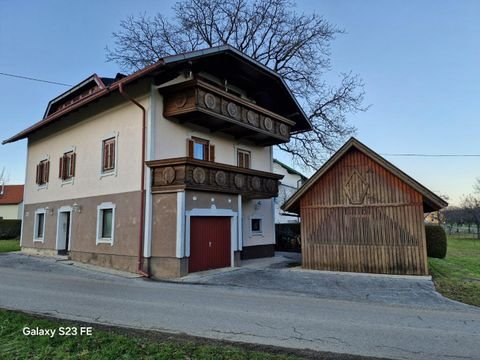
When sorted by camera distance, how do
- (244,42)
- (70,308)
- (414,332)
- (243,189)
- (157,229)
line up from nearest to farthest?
(414,332) → (70,308) → (157,229) → (243,189) → (244,42)

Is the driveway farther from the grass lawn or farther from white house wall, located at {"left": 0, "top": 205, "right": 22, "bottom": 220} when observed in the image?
white house wall, located at {"left": 0, "top": 205, "right": 22, "bottom": 220}

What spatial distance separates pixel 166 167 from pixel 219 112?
3.06m

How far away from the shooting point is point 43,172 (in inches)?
794

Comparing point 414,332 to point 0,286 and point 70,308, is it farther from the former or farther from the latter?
point 0,286

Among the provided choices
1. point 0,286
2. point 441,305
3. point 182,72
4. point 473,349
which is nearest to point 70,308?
point 0,286

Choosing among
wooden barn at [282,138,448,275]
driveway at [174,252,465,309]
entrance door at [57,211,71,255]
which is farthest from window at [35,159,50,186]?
wooden barn at [282,138,448,275]

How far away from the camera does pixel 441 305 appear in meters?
8.50

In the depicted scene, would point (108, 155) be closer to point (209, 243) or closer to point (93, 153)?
point (93, 153)

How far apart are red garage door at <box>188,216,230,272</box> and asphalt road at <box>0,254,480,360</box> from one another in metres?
2.58

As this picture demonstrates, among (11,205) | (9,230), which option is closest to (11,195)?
(11,205)

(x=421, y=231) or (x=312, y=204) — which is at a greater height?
(x=312, y=204)

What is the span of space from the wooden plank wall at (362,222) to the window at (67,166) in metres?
11.0

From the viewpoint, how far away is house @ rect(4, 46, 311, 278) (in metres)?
13.1

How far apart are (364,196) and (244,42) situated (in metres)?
16.2
